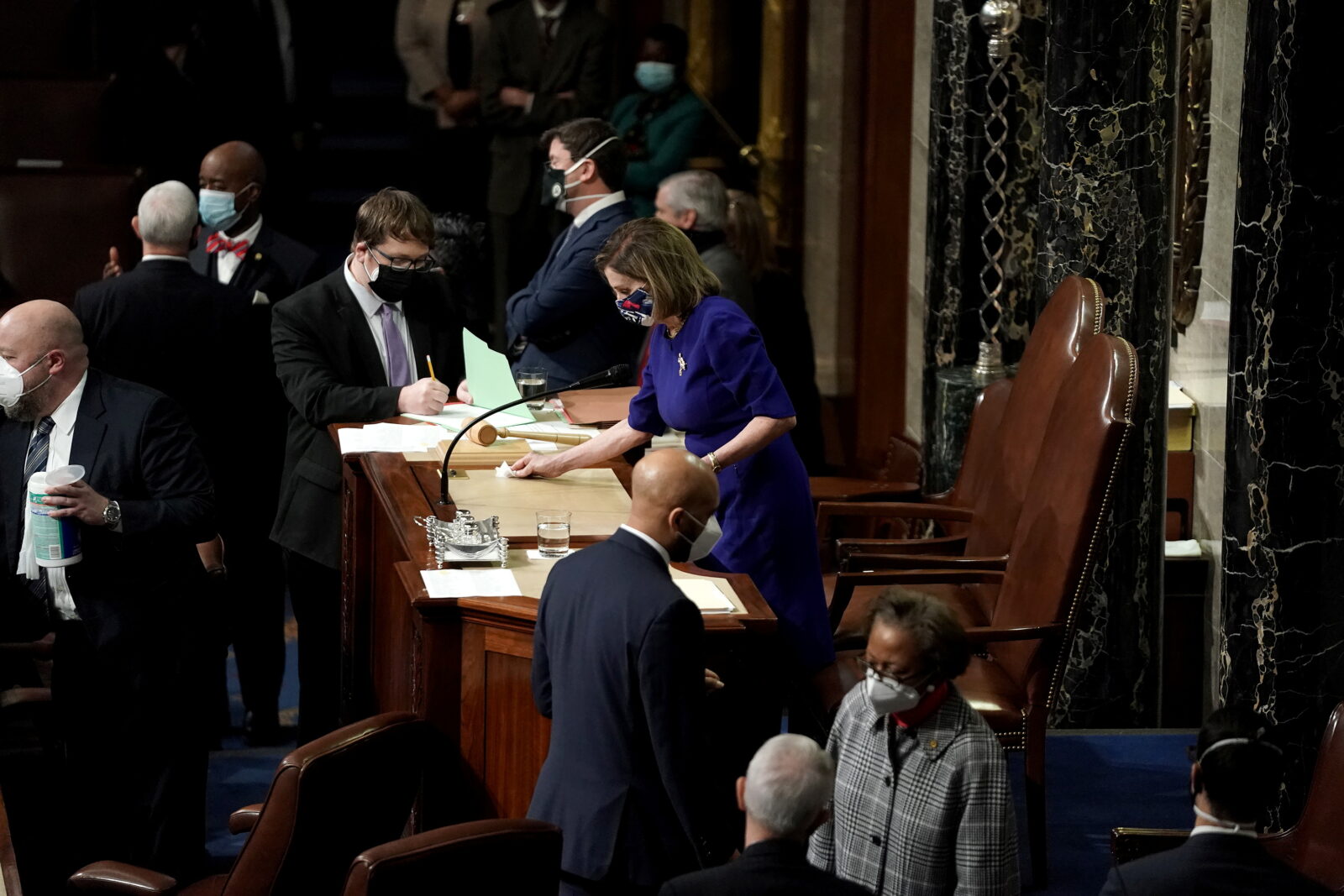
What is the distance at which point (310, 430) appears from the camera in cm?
541

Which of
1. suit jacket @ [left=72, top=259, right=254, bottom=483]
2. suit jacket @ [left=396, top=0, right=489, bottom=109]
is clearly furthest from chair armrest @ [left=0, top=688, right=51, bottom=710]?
suit jacket @ [left=396, top=0, right=489, bottom=109]

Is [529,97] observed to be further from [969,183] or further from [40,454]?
[40,454]

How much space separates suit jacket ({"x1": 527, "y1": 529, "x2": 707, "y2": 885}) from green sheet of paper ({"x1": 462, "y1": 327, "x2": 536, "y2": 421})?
6.10 ft

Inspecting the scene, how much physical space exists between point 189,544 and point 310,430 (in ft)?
2.83

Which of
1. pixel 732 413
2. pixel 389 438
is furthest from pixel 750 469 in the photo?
pixel 389 438

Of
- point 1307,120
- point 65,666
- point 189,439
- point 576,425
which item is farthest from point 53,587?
point 1307,120

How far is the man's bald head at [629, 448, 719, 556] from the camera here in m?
3.38

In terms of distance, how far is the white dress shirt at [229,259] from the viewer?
6.39m

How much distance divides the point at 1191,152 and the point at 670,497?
343 centimetres

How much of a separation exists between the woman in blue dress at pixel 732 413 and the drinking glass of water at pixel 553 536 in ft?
1.54

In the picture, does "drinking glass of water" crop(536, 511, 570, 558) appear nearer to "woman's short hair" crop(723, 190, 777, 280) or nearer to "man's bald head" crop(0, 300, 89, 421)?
"man's bald head" crop(0, 300, 89, 421)

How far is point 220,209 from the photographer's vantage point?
6422mm

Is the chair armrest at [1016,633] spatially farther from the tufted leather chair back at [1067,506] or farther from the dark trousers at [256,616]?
the dark trousers at [256,616]

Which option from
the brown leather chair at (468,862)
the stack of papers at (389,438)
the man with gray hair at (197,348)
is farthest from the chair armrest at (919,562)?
the man with gray hair at (197,348)
